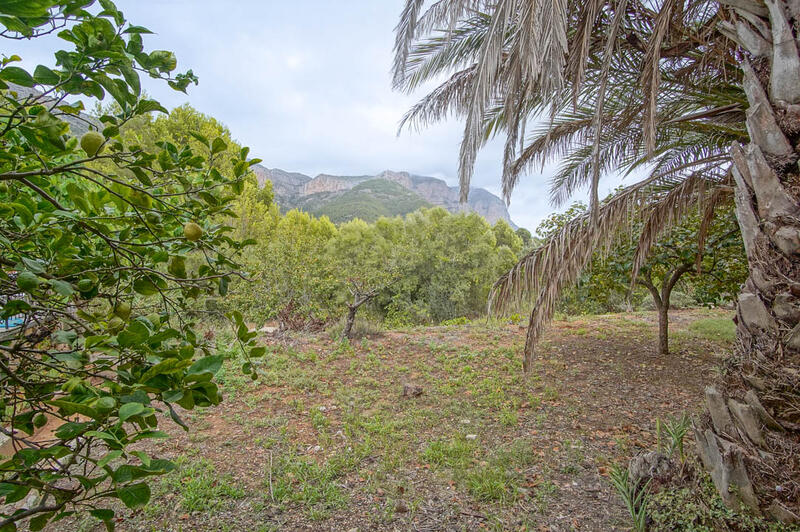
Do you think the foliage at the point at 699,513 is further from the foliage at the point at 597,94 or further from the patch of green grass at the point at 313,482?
the patch of green grass at the point at 313,482

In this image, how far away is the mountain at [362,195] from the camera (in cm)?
3716

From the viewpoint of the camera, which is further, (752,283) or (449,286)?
(449,286)

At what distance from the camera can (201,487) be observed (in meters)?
2.67

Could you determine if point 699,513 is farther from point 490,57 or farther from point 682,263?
point 682,263

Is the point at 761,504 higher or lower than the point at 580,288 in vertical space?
lower

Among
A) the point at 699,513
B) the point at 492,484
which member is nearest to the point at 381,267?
the point at 492,484

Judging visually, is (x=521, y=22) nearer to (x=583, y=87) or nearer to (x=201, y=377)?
(x=583, y=87)

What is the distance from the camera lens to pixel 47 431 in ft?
12.7

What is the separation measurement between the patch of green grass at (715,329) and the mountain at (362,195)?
306 inches

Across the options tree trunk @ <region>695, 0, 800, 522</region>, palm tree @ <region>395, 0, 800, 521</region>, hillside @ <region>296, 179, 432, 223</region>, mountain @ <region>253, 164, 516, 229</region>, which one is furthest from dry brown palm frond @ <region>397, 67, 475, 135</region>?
hillside @ <region>296, 179, 432, 223</region>

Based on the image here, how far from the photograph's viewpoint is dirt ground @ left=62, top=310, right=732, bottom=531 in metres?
2.44

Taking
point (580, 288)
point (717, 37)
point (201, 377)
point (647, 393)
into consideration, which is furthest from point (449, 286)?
point (201, 377)

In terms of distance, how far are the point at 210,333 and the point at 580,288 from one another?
6281mm

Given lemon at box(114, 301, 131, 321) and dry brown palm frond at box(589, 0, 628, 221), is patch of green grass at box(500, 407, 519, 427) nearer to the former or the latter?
dry brown palm frond at box(589, 0, 628, 221)
